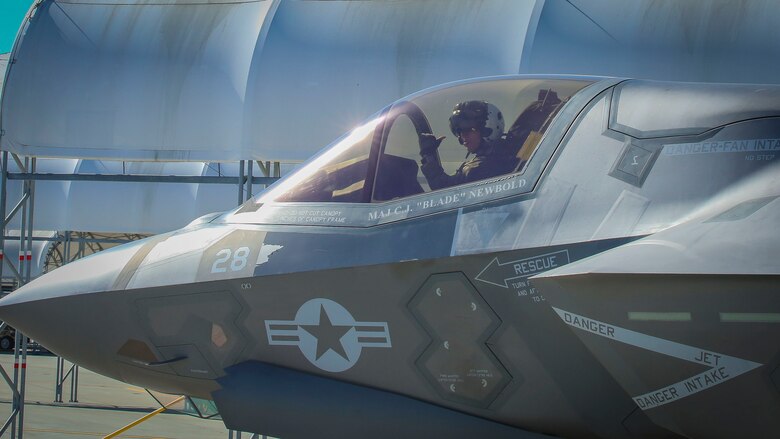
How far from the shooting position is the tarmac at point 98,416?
1533cm

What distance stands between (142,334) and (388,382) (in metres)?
1.72

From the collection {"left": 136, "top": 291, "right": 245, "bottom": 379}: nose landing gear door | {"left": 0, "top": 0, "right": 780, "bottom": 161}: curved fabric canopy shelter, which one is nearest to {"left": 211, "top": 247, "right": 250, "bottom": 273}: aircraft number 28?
{"left": 136, "top": 291, "right": 245, "bottom": 379}: nose landing gear door

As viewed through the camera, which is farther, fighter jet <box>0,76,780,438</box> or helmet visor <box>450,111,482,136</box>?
helmet visor <box>450,111,482,136</box>

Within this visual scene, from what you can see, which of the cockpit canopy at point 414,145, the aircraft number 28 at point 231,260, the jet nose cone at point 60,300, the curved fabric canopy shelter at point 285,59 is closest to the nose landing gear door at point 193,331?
the aircraft number 28 at point 231,260

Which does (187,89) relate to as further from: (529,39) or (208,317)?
(208,317)

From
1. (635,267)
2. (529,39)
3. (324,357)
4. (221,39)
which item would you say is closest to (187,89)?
(221,39)

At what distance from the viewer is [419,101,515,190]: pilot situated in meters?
4.80

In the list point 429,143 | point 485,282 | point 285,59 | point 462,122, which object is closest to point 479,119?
point 462,122

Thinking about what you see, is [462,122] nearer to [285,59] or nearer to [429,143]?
[429,143]

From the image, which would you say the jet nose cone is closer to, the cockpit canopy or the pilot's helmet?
the cockpit canopy

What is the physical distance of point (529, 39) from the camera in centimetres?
1016

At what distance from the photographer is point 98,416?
17109 mm

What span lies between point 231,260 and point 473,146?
5.51ft

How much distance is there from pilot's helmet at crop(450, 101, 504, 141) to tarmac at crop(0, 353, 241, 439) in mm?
8757
